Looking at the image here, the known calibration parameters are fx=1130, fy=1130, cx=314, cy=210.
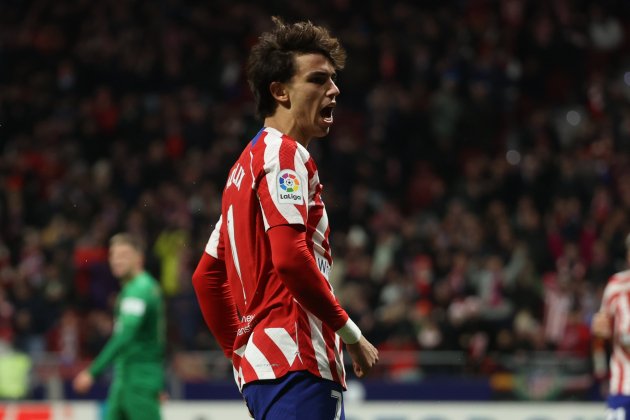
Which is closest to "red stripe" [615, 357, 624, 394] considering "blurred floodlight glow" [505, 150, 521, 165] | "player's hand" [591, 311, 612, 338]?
"player's hand" [591, 311, 612, 338]

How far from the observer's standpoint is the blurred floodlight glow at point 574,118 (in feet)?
50.3

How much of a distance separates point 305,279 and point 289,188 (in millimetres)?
290

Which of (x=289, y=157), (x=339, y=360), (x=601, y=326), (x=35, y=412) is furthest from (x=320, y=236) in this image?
(x=35, y=412)

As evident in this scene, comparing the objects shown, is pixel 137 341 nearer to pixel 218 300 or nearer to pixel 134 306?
pixel 134 306

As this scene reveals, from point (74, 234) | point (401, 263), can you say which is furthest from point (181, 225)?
point (401, 263)

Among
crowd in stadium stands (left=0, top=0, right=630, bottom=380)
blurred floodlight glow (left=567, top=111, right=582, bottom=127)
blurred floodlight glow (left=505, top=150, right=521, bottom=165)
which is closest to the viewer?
crowd in stadium stands (left=0, top=0, right=630, bottom=380)

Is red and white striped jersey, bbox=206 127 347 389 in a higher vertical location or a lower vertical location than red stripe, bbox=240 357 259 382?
→ higher

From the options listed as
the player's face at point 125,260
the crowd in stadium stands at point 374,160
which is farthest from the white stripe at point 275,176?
the crowd in stadium stands at point 374,160

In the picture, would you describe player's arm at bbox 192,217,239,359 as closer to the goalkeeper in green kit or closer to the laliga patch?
the laliga patch

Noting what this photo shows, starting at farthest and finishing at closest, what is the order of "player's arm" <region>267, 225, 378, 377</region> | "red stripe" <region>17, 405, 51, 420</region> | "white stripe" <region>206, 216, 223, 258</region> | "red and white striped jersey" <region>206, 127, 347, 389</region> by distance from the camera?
1. "red stripe" <region>17, 405, 51, 420</region>
2. "white stripe" <region>206, 216, 223, 258</region>
3. "red and white striped jersey" <region>206, 127, 347, 389</region>
4. "player's arm" <region>267, 225, 378, 377</region>

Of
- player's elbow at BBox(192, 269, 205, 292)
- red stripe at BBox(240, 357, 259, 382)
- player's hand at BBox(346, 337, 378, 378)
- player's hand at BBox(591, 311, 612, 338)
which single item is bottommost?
player's hand at BBox(591, 311, 612, 338)

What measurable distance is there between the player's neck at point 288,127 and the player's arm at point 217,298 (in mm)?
436

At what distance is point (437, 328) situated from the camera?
12.3m

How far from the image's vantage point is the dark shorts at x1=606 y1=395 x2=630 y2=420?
22.5 feet
